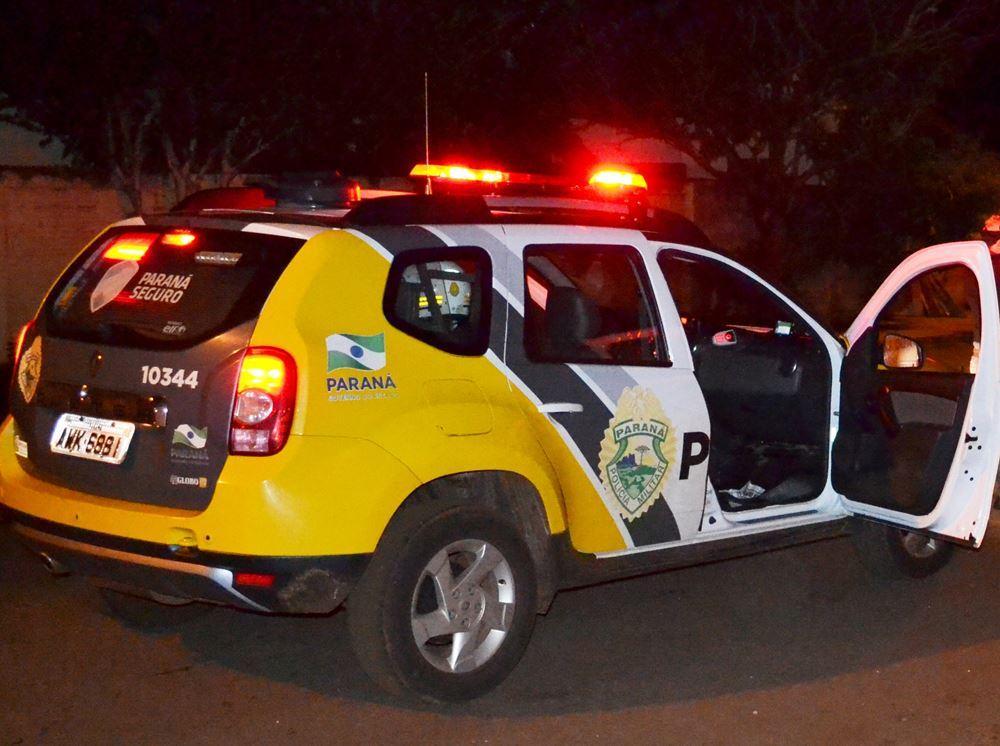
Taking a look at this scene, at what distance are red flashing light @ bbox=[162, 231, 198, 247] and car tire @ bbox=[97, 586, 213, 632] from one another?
5.17ft

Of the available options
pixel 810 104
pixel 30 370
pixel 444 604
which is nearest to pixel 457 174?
pixel 30 370

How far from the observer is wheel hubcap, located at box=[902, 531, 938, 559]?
671 centimetres

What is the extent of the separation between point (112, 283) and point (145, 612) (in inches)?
58.9

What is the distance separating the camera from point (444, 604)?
5023 mm

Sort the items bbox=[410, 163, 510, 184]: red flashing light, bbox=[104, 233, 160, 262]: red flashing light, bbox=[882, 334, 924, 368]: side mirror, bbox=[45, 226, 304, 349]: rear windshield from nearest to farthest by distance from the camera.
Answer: bbox=[45, 226, 304, 349]: rear windshield
bbox=[104, 233, 160, 262]: red flashing light
bbox=[882, 334, 924, 368]: side mirror
bbox=[410, 163, 510, 184]: red flashing light

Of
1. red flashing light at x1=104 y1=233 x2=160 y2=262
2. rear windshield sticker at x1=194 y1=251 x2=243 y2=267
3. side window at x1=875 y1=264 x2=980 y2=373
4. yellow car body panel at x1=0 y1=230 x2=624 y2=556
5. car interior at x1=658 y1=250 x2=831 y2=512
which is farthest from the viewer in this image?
side window at x1=875 y1=264 x2=980 y2=373

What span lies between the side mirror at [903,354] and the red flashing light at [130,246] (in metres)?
3.13

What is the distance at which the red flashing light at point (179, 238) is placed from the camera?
16.7 feet

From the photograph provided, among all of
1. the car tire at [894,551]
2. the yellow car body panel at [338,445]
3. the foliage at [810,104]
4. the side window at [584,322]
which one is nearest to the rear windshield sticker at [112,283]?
the yellow car body panel at [338,445]

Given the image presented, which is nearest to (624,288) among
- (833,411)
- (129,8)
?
(833,411)

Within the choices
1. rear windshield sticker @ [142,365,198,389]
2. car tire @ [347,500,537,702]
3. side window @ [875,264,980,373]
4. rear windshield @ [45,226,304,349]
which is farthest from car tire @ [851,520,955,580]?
side window @ [875,264,980,373]

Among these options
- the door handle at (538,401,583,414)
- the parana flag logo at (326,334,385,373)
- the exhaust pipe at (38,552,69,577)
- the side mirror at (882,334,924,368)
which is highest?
the parana flag logo at (326,334,385,373)

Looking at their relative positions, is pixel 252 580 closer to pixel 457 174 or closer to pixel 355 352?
pixel 355 352

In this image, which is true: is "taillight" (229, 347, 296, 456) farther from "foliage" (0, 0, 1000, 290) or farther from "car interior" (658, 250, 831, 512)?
"foliage" (0, 0, 1000, 290)
